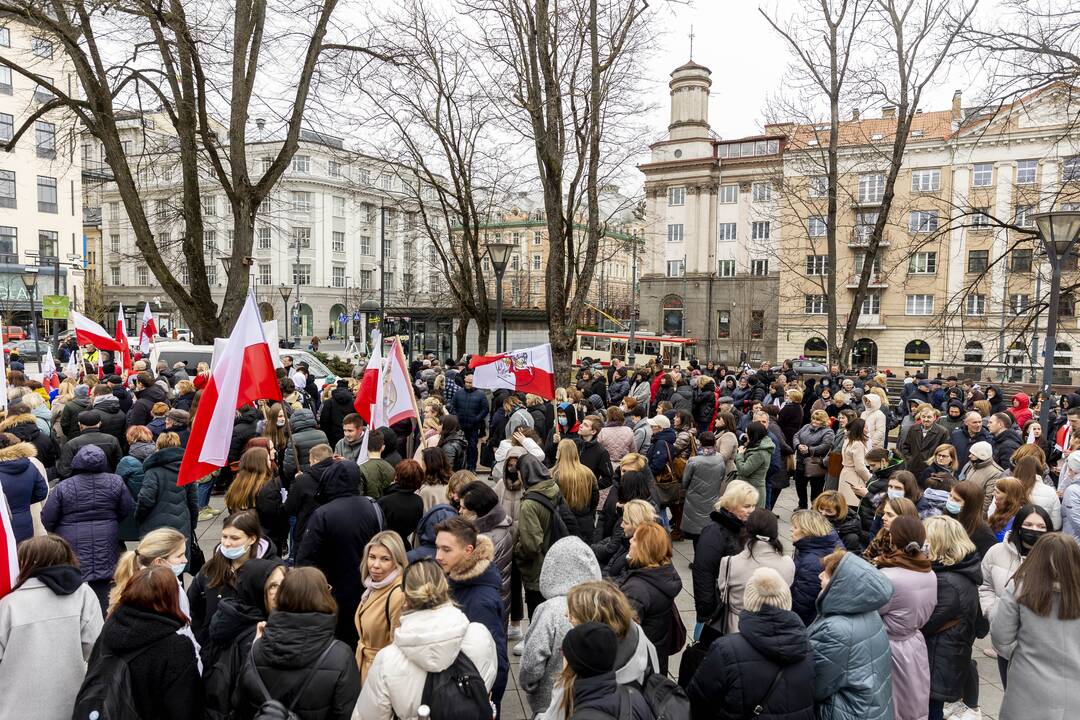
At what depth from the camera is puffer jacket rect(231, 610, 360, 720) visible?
303 cm

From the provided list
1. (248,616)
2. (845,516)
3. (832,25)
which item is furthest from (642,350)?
(248,616)

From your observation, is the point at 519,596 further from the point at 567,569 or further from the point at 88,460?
the point at 88,460

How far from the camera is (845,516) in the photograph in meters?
5.58

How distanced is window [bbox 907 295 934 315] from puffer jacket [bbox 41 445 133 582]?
54098mm

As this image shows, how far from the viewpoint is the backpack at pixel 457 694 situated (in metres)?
2.93

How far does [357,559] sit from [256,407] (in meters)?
5.84

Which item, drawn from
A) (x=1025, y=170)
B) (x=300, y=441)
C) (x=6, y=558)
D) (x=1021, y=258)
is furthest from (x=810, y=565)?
(x=1025, y=170)

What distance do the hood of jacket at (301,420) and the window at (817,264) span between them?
4905 cm

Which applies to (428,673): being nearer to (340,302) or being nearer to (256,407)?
(256,407)

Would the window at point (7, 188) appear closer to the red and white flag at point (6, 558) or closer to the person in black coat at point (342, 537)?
the person in black coat at point (342, 537)

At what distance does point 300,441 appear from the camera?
8.10m

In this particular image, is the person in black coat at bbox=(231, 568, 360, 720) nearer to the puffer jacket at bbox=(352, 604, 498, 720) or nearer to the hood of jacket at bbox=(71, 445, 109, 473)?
the puffer jacket at bbox=(352, 604, 498, 720)

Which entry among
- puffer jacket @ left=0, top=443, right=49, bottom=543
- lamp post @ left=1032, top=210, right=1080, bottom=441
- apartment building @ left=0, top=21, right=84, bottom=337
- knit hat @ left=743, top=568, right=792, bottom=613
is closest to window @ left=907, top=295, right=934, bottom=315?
lamp post @ left=1032, top=210, right=1080, bottom=441

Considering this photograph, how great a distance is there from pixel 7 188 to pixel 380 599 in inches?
2242
